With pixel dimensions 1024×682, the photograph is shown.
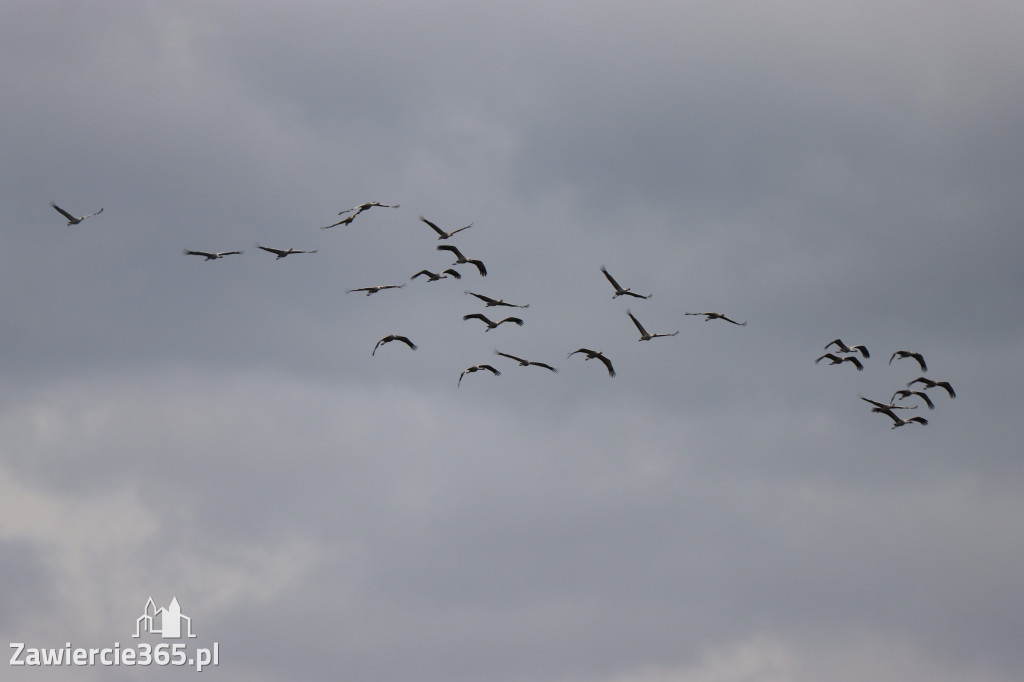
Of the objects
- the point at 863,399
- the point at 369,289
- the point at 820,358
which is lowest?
the point at 863,399

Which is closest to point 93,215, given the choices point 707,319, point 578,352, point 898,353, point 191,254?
point 191,254

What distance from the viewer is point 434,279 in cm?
13450

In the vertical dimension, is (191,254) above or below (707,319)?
above

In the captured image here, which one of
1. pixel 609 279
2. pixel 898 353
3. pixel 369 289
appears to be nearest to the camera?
pixel 609 279

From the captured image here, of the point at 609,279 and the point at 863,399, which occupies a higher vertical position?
the point at 609,279

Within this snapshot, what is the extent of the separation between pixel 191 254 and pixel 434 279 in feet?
80.8

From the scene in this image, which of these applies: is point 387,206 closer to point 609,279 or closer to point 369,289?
point 369,289

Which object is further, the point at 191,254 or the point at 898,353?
the point at 898,353

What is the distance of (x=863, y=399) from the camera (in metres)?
131

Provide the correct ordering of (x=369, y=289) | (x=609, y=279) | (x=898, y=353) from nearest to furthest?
(x=609, y=279), (x=369, y=289), (x=898, y=353)

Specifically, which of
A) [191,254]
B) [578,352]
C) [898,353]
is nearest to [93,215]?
[191,254]

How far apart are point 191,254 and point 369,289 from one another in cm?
1806

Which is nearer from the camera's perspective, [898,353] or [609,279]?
[609,279]

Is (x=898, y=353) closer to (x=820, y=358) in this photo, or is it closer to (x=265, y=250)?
(x=820, y=358)
